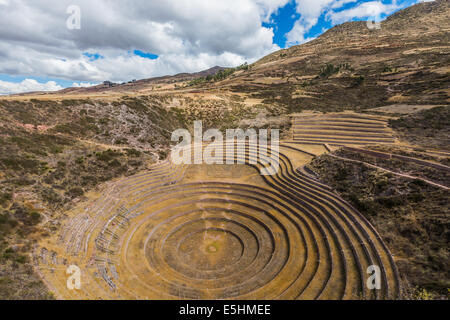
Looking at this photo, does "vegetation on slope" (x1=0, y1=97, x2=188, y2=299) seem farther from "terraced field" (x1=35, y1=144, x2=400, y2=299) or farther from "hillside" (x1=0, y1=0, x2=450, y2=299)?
"terraced field" (x1=35, y1=144, x2=400, y2=299)

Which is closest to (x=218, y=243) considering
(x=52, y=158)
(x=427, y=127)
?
(x=52, y=158)

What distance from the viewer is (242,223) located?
862 inches

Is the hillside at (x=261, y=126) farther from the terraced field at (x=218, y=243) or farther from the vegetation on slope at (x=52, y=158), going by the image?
the terraced field at (x=218, y=243)

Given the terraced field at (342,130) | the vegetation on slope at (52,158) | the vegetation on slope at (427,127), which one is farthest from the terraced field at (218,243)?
the vegetation on slope at (427,127)

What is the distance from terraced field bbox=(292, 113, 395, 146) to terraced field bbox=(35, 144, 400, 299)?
1345 centimetres

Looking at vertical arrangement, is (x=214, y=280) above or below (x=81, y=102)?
below

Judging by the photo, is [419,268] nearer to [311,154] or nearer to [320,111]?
[311,154]

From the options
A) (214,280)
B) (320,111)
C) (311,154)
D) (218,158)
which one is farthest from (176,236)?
(320,111)

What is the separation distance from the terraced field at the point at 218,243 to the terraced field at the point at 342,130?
1345cm

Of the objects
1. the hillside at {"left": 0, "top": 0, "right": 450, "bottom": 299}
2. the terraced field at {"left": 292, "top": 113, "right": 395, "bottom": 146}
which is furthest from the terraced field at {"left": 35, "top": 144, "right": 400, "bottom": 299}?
the terraced field at {"left": 292, "top": 113, "right": 395, "bottom": 146}

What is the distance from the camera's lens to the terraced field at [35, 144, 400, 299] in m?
14.3
